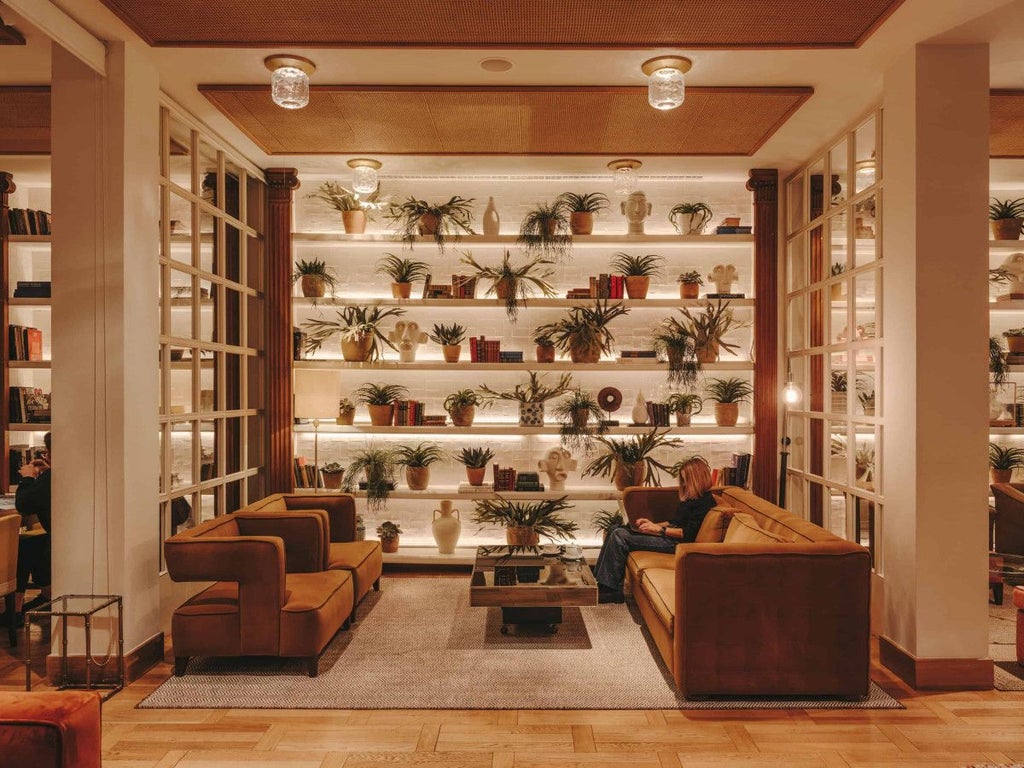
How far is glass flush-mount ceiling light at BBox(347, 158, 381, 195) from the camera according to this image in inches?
215

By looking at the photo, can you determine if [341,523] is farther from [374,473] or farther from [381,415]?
[381,415]

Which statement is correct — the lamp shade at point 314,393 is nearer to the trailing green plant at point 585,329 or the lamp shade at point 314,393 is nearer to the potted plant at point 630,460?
the trailing green plant at point 585,329

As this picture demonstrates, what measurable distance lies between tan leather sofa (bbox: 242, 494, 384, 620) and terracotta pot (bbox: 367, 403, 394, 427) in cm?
86

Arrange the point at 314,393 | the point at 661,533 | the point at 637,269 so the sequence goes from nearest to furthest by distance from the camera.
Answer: the point at 661,533 → the point at 314,393 → the point at 637,269

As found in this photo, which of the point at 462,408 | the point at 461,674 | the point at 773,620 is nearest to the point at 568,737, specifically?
the point at 461,674

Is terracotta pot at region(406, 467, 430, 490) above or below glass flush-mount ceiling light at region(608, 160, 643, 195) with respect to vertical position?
below

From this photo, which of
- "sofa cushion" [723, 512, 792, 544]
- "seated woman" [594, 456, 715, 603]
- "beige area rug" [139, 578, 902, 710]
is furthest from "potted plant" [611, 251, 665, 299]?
"beige area rug" [139, 578, 902, 710]

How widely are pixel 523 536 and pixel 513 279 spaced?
207cm

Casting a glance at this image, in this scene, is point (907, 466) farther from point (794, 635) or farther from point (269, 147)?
point (269, 147)

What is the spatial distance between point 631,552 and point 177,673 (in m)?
2.76

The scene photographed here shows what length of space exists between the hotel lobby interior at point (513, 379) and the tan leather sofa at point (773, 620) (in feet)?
0.06

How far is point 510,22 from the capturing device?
3.38 metres

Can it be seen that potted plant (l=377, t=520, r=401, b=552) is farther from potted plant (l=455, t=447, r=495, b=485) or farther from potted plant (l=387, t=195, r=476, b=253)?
potted plant (l=387, t=195, r=476, b=253)

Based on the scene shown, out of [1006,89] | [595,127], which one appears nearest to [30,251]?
[595,127]
